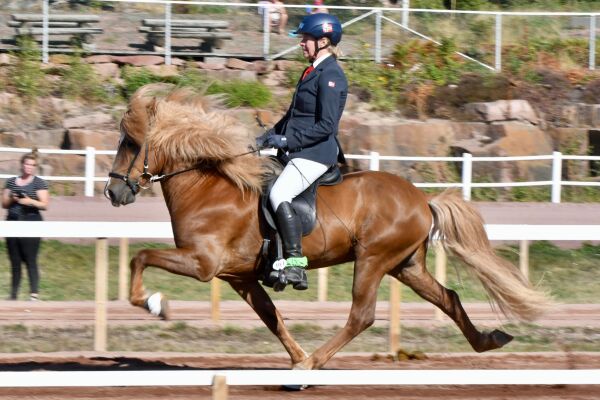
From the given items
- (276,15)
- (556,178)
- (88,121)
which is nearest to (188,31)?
(276,15)

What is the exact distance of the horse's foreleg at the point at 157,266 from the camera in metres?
7.04

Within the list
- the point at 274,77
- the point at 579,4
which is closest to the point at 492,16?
the point at 274,77

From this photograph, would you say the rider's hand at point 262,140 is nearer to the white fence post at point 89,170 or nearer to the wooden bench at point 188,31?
the white fence post at point 89,170

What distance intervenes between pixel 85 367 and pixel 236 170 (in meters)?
1.91

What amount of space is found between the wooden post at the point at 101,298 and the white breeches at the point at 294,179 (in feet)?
6.82

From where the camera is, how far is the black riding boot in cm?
727

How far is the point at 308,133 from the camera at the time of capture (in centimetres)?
741

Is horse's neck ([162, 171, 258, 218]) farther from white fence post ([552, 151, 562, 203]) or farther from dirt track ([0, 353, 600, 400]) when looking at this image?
white fence post ([552, 151, 562, 203])

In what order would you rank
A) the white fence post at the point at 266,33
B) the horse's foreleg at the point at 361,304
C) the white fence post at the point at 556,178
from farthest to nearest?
1. the white fence post at the point at 266,33
2. the white fence post at the point at 556,178
3. the horse's foreleg at the point at 361,304

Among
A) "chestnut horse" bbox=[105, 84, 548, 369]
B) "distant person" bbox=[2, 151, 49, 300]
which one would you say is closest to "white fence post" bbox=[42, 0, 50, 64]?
"distant person" bbox=[2, 151, 49, 300]

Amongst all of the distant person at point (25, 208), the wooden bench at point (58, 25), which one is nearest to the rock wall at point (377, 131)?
the wooden bench at point (58, 25)

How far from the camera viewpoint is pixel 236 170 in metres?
Answer: 7.49

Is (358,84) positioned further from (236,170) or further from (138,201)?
(236,170)

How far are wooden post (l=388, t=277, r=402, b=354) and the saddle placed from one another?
158 cm
